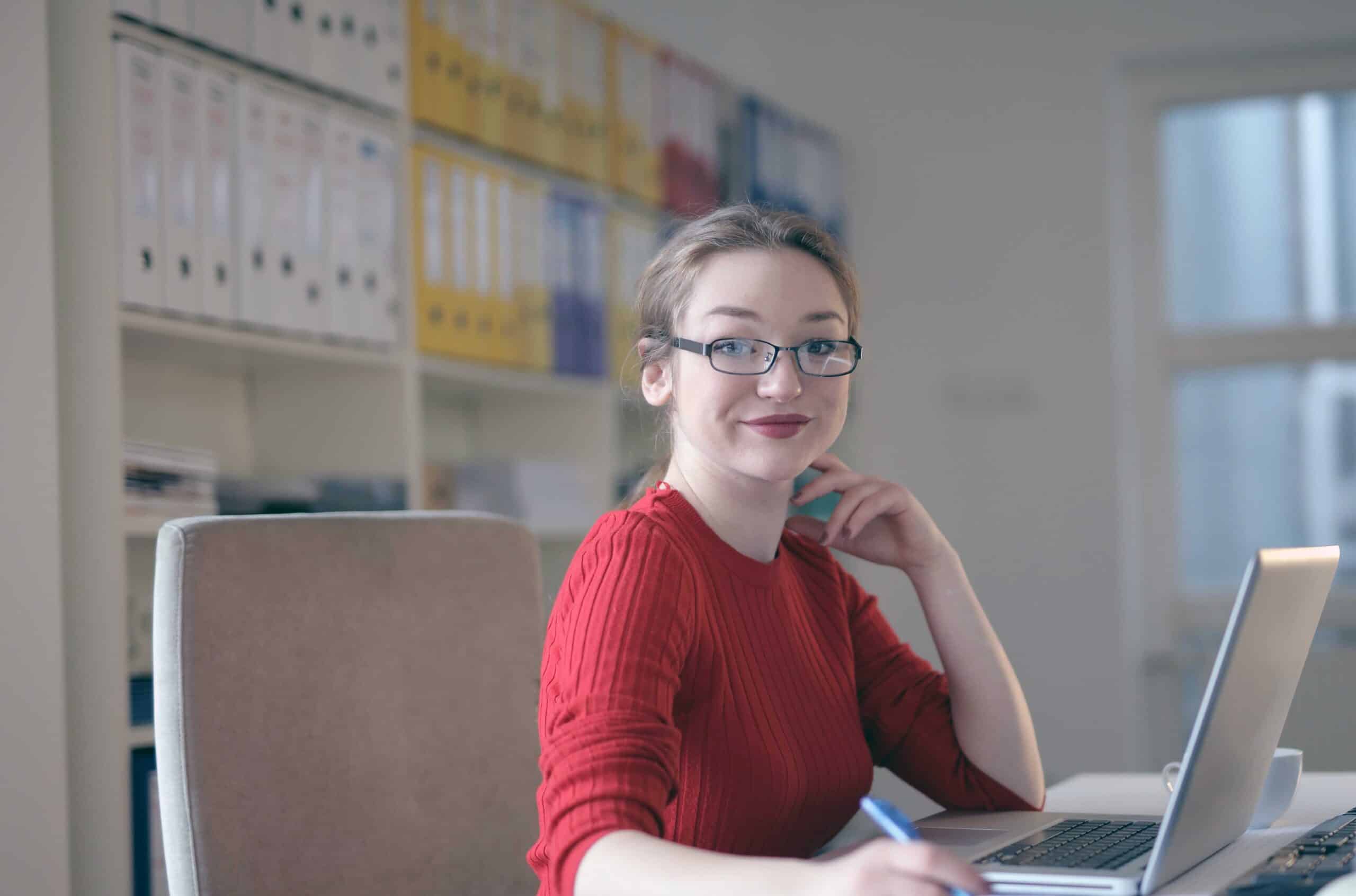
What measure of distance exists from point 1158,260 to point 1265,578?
3.93 meters

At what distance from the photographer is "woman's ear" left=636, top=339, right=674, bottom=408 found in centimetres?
128

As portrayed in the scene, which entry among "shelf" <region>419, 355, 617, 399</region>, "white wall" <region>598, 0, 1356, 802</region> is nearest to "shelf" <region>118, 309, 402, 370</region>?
"shelf" <region>419, 355, 617, 399</region>

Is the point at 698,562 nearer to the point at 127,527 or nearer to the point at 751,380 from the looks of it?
the point at 751,380

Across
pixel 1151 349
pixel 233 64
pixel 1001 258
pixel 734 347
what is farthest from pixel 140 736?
pixel 1151 349

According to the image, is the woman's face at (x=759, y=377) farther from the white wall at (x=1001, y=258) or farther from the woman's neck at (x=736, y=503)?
the white wall at (x=1001, y=258)

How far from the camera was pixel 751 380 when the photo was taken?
1.18m

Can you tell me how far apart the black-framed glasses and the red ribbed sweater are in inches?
5.2

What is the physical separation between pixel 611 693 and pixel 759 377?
1.07 ft

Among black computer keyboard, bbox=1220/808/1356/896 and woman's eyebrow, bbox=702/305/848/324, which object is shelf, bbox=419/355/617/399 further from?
black computer keyboard, bbox=1220/808/1356/896

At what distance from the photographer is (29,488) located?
6.04 ft

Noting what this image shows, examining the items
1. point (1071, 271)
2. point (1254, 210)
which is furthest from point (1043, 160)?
point (1254, 210)

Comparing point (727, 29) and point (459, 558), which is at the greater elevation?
point (727, 29)

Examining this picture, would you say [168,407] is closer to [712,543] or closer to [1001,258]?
[712,543]

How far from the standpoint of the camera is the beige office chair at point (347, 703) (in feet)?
Result: 4.02
